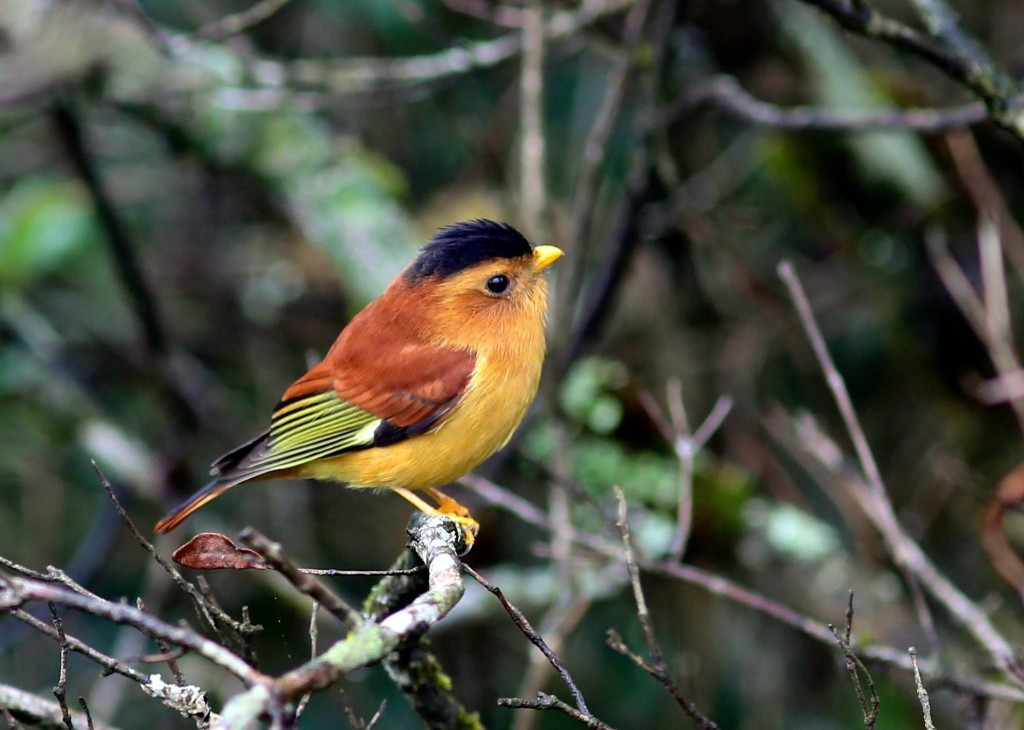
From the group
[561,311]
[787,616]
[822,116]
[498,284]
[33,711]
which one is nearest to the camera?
[33,711]

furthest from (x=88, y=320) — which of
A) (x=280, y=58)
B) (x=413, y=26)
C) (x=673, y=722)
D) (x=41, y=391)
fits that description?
(x=673, y=722)

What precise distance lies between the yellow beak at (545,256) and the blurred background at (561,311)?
812mm

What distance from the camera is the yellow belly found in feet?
13.0

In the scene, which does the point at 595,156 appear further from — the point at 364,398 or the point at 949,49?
the point at 949,49

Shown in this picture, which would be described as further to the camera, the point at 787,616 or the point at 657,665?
the point at 787,616

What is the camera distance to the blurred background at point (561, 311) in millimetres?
5402

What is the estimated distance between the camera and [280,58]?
7016mm

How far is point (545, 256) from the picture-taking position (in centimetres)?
440

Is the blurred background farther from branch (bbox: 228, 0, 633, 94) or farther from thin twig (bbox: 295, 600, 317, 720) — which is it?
thin twig (bbox: 295, 600, 317, 720)

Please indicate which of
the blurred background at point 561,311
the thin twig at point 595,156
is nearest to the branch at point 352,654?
the blurred background at point 561,311

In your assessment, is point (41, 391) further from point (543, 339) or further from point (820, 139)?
point (820, 139)

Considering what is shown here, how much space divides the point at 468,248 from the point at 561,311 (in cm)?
105

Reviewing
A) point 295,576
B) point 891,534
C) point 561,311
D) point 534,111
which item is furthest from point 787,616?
point 534,111

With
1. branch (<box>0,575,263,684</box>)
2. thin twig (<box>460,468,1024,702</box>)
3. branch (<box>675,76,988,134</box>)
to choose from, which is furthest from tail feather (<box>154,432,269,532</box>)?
branch (<box>675,76,988,134</box>)
